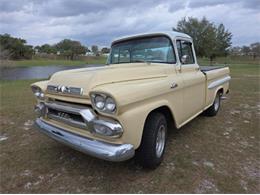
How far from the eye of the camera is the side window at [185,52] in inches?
163

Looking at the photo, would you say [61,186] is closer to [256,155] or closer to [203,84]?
[256,155]

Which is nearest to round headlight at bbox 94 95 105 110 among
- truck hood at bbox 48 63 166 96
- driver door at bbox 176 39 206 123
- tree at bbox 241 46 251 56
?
truck hood at bbox 48 63 166 96

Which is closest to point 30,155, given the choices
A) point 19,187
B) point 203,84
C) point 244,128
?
point 19,187

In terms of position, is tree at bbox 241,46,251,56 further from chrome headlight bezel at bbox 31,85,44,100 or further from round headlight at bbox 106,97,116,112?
round headlight at bbox 106,97,116,112

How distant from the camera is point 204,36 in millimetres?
31109

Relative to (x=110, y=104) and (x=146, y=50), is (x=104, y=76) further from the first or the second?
(x=146, y=50)

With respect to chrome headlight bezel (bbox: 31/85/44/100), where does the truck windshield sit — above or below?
above

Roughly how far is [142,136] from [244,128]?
10.7 ft

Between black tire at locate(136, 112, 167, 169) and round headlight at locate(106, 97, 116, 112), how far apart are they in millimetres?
668

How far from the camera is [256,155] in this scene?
3.80 meters

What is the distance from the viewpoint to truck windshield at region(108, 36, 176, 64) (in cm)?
397

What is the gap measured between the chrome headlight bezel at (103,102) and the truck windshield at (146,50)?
1699 millimetres

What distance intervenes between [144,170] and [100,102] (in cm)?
129

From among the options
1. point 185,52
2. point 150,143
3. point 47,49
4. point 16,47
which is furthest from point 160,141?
point 47,49
